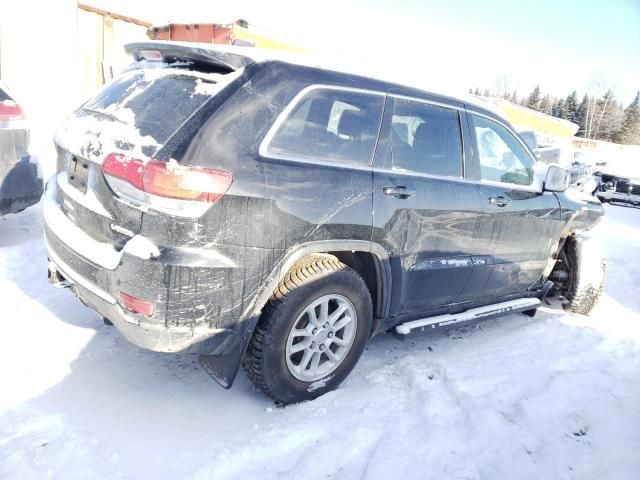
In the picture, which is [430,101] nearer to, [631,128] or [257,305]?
[257,305]

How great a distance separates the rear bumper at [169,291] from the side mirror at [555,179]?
2.86 metres

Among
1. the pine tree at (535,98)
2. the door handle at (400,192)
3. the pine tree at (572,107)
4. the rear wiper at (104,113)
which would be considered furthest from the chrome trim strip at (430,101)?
the pine tree at (535,98)

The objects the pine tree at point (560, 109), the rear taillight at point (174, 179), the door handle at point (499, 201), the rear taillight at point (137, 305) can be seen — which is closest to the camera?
the rear taillight at point (174, 179)

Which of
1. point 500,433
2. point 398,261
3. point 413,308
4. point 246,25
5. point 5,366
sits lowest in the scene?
point 5,366

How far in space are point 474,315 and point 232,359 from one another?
206 cm

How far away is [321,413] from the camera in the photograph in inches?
109

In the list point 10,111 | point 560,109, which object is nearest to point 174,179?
point 10,111

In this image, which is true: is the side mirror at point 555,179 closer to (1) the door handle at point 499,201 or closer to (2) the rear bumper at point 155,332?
(1) the door handle at point 499,201

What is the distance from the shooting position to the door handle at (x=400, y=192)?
2.83 metres

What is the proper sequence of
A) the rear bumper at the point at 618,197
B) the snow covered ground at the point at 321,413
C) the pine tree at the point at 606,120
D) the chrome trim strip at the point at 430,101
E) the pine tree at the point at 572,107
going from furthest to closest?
the pine tree at the point at 572,107
the pine tree at the point at 606,120
the rear bumper at the point at 618,197
the chrome trim strip at the point at 430,101
the snow covered ground at the point at 321,413

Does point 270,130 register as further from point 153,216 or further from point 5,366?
point 5,366

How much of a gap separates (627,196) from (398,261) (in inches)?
504

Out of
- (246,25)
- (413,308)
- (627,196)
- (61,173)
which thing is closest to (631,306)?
(413,308)

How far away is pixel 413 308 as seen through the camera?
3.32m
